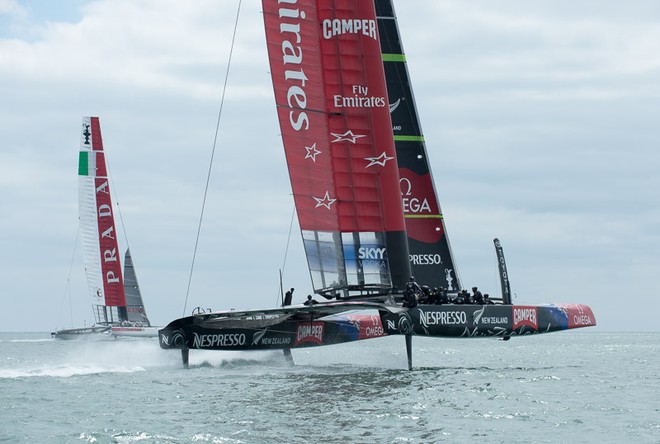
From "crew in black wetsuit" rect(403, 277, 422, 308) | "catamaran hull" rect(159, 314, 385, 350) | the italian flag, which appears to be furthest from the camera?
the italian flag

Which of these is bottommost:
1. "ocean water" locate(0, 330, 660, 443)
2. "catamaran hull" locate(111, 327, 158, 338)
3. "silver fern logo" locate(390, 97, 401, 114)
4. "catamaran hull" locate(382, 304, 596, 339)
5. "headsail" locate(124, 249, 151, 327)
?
"ocean water" locate(0, 330, 660, 443)

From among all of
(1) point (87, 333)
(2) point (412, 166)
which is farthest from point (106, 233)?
(2) point (412, 166)

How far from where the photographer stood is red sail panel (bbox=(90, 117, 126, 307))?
1886 inches

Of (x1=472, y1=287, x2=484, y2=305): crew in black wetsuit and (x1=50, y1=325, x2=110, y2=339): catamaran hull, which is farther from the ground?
(x1=50, y1=325, x2=110, y2=339): catamaran hull

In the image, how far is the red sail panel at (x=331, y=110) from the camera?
21.8 meters

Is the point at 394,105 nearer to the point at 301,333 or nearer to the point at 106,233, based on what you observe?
the point at 301,333

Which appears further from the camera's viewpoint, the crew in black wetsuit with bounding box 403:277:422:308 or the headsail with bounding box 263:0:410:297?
the headsail with bounding box 263:0:410:297

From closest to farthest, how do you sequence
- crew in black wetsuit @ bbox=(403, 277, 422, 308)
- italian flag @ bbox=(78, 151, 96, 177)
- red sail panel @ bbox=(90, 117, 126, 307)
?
1. crew in black wetsuit @ bbox=(403, 277, 422, 308)
2. italian flag @ bbox=(78, 151, 96, 177)
3. red sail panel @ bbox=(90, 117, 126, 307)

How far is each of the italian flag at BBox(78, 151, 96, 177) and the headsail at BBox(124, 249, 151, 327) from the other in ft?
28.5

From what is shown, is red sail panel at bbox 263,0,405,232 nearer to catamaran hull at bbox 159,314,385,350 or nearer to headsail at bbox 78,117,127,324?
catamaran hull at bbox 159,314,385,350

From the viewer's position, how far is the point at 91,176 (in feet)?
156

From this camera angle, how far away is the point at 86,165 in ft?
156

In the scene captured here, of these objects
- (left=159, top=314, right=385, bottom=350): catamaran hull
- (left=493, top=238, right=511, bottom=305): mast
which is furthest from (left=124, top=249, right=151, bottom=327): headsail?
(left=493, top=238, right=511, bottom=305): mast

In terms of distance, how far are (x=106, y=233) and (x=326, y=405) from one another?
3474 centimetres
